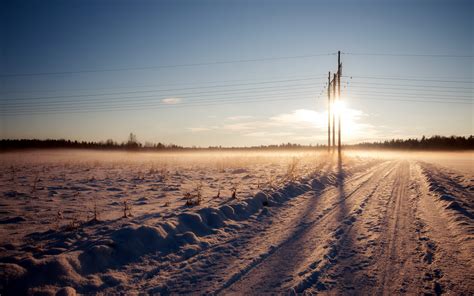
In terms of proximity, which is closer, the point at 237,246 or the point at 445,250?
the point at 445,250

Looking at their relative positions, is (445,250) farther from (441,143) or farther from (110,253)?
(441,143)

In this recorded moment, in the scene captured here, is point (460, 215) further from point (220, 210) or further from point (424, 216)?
point (220, 210)

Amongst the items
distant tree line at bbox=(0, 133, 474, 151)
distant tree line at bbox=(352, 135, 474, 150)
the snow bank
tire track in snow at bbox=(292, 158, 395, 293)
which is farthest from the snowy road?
distant tree line at bbox=(352, 135, 474, 150)

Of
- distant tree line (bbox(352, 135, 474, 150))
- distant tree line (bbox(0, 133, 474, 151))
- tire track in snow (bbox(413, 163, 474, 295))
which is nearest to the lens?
tire track in snow (bbox(413, 163, 474, 295))

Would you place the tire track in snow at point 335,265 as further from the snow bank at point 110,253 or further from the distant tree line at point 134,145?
the distant tree line at point 134,145

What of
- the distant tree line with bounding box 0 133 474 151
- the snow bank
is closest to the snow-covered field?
the snow bank

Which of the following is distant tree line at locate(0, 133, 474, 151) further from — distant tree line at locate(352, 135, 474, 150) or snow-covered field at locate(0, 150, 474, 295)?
snow-covered field at locate(0, 150, 474, 295)

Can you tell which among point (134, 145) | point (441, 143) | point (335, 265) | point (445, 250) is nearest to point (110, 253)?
point (335, 265)

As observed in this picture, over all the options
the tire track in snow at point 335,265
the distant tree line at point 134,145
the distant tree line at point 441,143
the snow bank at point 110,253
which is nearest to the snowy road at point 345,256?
the tire track in snow at point 335,265

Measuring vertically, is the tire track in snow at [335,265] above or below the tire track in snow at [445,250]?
below

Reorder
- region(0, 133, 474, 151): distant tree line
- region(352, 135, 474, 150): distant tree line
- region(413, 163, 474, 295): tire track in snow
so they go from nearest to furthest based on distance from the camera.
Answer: region(413, 163, 474, 295): tire track in snow
region(0, 133, 474, 151): distant tree line
region(352, 135, 474, 150): distant tree line

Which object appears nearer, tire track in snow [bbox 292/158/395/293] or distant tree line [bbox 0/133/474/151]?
tire track in snow [bbox 292/158/395/293]

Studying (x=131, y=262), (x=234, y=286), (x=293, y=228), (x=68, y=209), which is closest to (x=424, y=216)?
(x=293, y=228)

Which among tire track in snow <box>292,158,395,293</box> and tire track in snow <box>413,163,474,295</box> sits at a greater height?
tire track in snow <box>413,163,474,295</box>
